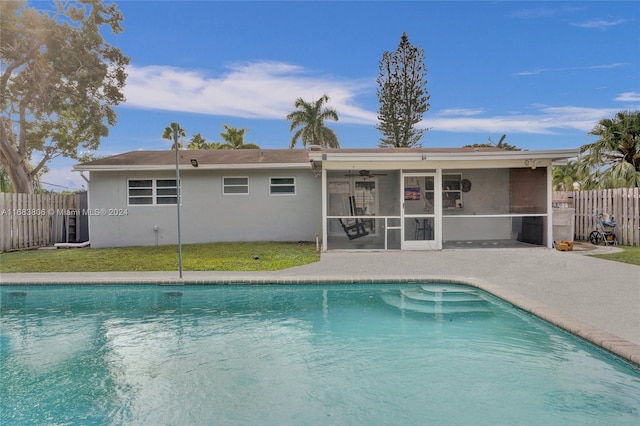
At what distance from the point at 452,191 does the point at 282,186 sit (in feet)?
18.7

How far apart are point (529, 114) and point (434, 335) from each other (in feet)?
70.2

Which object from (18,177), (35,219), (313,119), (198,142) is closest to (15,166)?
(18,177)

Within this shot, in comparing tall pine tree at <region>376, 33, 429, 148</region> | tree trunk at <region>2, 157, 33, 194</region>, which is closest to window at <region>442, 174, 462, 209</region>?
tall pine tree at <region>376, 33, 429, 148</region>

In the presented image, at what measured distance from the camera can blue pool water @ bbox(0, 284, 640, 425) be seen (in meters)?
3.60

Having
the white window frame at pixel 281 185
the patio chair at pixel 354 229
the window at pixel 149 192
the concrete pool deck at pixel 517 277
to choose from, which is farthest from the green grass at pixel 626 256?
the window at pixel 149 192

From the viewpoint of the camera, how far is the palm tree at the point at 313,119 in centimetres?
3225

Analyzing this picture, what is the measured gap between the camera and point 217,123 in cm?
3578

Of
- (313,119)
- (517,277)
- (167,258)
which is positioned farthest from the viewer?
Answer: (313,119)

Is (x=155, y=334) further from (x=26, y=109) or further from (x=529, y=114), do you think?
(x=529, y=114)

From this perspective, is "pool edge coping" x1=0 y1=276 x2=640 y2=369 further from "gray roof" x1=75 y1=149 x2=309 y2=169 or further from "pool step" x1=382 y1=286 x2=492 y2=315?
"gray roof" x1=75 y1=149 x2=309 y2=169

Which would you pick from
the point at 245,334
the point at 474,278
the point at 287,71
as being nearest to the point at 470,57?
the point at 287,71

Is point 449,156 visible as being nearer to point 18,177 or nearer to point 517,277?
point 517,277

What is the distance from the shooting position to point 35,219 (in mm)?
14000

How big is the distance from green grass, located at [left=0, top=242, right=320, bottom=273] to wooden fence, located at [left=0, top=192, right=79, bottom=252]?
1.10 m
